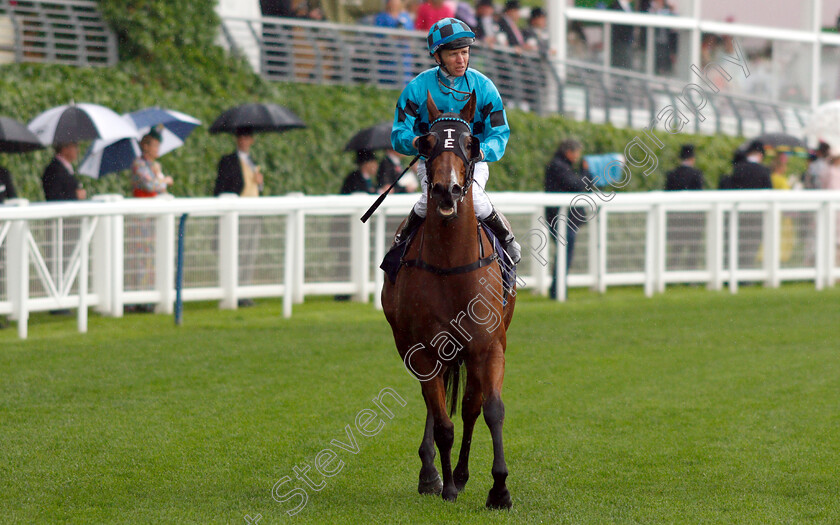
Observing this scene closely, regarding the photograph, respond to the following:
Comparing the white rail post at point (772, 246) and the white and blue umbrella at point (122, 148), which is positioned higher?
the white and blue umbrella at point (122, 148)

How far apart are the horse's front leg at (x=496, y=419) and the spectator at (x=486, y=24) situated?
1278 cm

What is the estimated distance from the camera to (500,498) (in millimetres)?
4633

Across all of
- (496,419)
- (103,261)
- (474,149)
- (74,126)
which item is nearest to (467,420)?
(496,419)

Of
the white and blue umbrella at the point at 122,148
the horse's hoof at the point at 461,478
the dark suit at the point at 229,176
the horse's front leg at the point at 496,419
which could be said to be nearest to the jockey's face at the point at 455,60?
the horse's front leg at the point at 496,419

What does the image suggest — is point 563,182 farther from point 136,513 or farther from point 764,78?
point 764,78

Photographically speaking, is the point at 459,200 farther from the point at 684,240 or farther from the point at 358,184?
the point at 684,240

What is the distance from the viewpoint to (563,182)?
486 inches

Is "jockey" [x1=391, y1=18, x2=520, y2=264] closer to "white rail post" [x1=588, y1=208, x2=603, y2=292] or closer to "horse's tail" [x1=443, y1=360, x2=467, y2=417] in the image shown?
"horse's tail" [x1=443, y1=360, x2=467, y2=417]

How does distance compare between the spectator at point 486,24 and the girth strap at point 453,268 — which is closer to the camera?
the girth strap at point 453,268

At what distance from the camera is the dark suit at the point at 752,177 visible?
13977 mm

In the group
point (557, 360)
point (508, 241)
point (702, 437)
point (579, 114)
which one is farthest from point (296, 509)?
point (579, 114)

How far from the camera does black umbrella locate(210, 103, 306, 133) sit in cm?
1162

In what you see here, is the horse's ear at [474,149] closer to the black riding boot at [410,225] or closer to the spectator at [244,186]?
the black riding boot at [410,225]

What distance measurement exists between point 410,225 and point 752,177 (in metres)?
9.66
